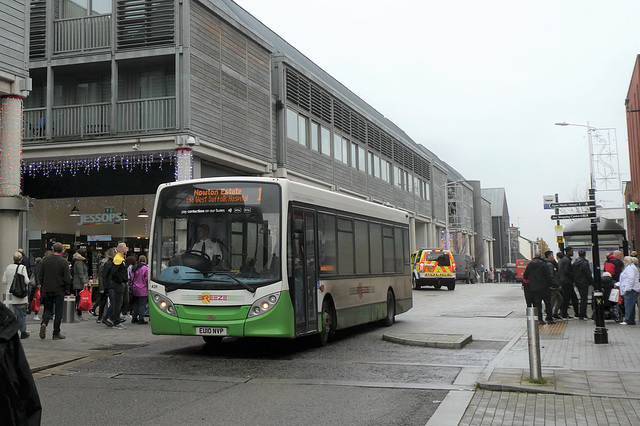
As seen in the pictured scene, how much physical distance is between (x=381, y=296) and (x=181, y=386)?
7663 millimetres

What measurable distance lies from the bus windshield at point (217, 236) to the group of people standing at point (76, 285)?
276 cm

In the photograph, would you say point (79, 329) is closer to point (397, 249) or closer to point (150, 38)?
point (397, 249)

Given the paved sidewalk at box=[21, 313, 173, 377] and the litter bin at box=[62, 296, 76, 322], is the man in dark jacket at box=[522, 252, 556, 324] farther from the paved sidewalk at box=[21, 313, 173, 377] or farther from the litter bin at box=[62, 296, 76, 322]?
the litter bin at box=[62, 296, 76, 322]

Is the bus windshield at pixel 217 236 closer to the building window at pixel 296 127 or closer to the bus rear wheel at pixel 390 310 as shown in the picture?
the bus rear wheel at pixel 390 310

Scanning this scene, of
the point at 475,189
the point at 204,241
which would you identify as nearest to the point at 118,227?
the point at 204,241

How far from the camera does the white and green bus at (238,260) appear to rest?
1021cm

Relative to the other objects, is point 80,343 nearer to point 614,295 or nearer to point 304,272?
point 304,272

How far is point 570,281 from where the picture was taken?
16.8m

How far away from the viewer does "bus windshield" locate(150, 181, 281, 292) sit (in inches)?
→ 406

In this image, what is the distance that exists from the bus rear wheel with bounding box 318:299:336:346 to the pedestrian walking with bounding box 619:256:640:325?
722 cm

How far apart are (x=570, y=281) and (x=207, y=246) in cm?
1043

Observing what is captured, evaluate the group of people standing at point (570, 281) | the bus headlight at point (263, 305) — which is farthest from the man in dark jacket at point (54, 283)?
the group of people standing at point (570, 281)

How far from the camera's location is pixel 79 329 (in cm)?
1461

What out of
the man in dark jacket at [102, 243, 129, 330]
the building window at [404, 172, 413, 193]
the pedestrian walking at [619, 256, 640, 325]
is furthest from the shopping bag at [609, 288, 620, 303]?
the building window at [404, 172, 413, 193]
